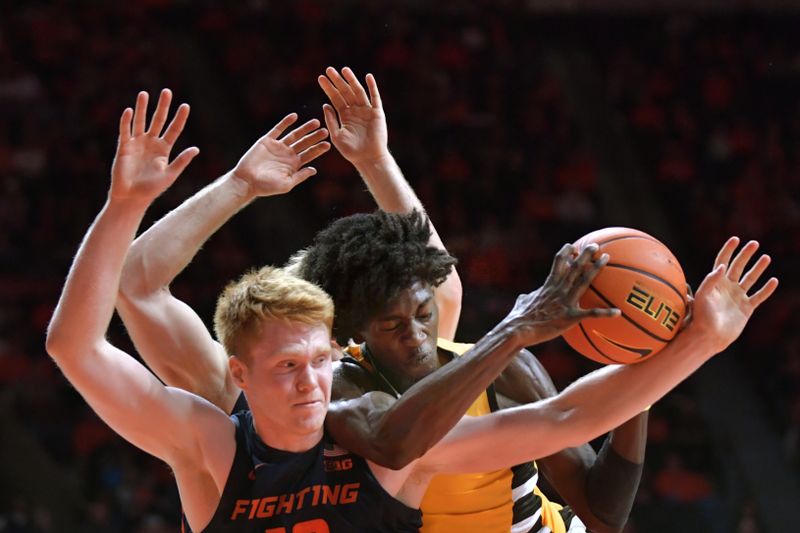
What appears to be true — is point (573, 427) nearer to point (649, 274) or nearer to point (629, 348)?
point (629, 348)

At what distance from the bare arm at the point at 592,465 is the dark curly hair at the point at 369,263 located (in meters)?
0.43

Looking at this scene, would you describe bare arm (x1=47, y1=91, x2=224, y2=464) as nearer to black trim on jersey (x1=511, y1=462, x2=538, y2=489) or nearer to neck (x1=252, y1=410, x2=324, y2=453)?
neck (x1=252, y1=410, x2=324, y2=453)

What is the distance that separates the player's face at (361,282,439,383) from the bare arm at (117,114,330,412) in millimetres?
530

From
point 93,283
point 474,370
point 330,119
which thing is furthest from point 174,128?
point 330,119

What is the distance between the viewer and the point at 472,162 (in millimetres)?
11234

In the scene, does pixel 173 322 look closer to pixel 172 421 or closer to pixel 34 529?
pixel 172 421

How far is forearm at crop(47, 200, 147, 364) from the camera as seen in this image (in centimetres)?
292

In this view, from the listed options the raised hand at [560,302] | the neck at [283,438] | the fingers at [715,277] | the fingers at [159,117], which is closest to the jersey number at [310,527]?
the neck at [283,438]

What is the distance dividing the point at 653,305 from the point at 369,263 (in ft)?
2.89

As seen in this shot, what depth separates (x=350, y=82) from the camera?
4320 millimetres

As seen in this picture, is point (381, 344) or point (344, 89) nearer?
point (381, 344)

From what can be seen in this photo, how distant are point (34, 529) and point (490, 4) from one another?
25.8ft

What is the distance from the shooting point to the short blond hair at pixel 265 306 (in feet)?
10.4

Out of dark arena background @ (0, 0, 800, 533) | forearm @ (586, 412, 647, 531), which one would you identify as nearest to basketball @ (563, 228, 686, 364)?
forearm @ (586, 412, 647, 531)
